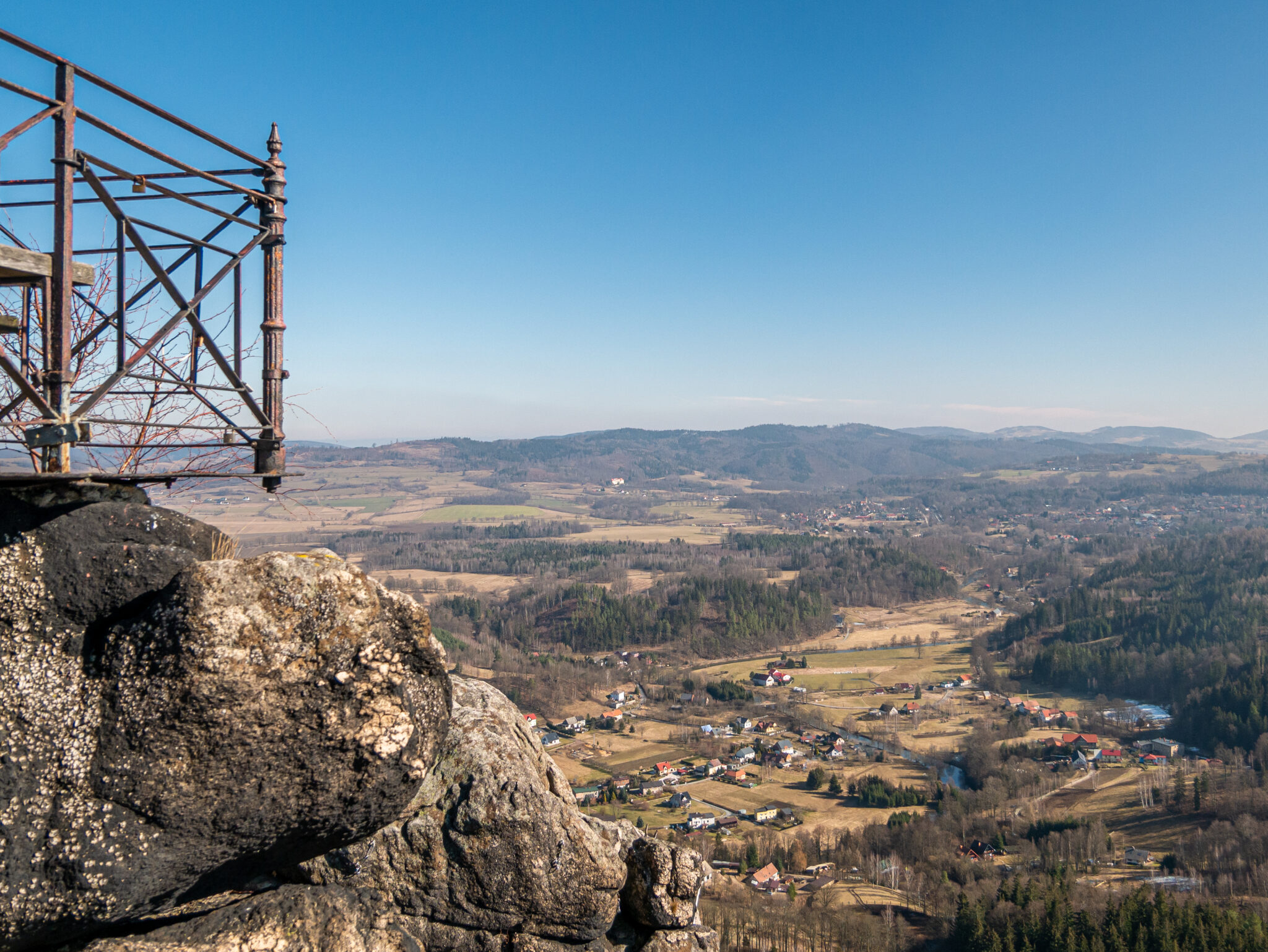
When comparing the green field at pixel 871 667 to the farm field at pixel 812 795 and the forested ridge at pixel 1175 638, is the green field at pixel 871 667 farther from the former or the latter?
the farm field at pixel 812 795

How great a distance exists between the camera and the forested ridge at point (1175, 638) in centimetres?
9794

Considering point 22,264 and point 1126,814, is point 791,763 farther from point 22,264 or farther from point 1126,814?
point 22,264

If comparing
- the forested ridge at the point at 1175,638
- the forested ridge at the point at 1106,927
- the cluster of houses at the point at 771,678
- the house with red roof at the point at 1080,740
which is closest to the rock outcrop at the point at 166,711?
the forested ridge at the point at 1106,927

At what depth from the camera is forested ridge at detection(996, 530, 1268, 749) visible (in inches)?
3856

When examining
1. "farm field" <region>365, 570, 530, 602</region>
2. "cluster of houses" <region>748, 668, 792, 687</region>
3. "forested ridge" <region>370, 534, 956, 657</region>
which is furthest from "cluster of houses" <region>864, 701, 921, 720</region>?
"farm field" <region>365, 570, 530, 602</region>

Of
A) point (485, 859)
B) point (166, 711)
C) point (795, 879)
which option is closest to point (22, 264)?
point (166, 711)

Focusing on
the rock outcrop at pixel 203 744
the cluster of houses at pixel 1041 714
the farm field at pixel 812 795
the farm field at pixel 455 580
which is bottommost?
the cluster of houses at pixel 1041 714

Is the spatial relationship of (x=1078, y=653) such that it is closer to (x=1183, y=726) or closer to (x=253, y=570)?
(x=1183, y=726)

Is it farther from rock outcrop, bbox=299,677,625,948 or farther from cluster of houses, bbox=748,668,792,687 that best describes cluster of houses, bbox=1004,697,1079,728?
rock outcrop, bbox=299,677,625,948

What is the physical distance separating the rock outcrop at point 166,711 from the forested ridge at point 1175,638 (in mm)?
114895

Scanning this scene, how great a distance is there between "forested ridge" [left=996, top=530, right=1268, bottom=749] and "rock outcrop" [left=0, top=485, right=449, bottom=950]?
377ft

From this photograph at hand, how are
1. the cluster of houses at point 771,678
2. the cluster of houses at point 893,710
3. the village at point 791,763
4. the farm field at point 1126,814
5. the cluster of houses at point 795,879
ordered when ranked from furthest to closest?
the cluster of houses at point 771,678
the cluster of houses at point 893,710
the farm field at point 1126,814
the village at point 791,763
the cluster of houses at point 795,879

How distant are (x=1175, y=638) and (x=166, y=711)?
158 metres

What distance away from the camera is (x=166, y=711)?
5.87 meters
